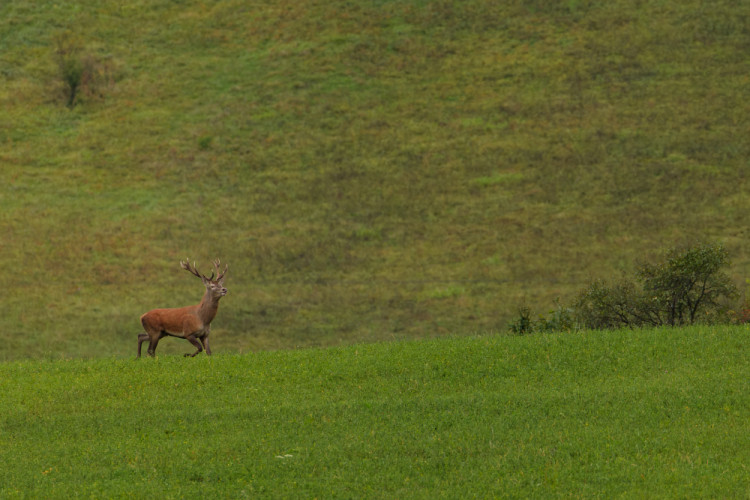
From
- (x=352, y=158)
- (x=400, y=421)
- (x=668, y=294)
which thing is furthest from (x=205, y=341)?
(x=352, y=158)

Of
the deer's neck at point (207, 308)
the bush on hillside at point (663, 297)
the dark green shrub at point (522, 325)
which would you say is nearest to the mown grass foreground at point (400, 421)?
the deer's neck at point (207, 308)

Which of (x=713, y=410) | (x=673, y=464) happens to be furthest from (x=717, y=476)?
(x=713, y=410)

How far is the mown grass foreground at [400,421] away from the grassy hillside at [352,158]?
27980 mm

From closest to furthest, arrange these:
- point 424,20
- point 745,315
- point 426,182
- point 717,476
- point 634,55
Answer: point 717,476
point 745,315
point 426,182
point 634,55
point 424,20

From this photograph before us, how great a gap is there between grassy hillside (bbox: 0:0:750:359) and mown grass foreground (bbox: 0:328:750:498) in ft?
91.8

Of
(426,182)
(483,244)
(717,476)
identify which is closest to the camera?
(717,476)

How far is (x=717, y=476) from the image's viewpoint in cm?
A: 1470

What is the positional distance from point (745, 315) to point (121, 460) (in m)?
19.0

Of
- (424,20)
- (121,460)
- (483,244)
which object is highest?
(424,20)

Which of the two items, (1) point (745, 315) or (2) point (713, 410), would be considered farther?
(1) point (745, 315)

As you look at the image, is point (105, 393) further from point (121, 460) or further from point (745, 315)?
point (745, 315)

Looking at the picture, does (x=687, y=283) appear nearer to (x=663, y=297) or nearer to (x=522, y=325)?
(x=663, y=297)

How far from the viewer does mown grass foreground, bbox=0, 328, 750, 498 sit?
15.1 meters

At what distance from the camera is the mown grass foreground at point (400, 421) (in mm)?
15062
